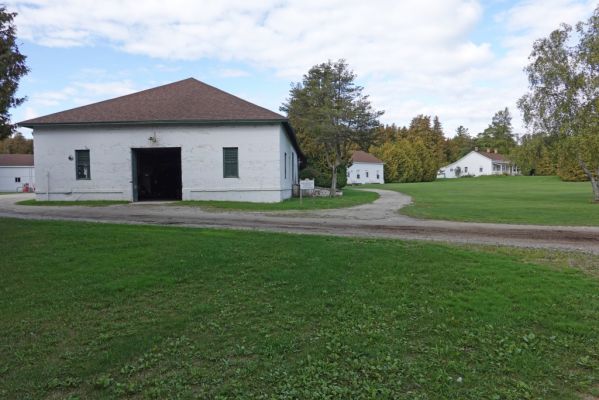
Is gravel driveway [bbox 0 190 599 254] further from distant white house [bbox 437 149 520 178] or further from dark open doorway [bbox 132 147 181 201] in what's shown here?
distant white house [bbox 437 149 520 178]

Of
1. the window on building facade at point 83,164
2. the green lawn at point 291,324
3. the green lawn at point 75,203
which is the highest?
the window on building facade at point 83,164

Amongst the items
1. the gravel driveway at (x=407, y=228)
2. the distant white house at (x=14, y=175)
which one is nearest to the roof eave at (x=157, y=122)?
the gravel driveway at (x=407, y=228)

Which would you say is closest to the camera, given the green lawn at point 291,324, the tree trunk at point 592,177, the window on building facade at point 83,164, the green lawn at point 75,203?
the green lawn at point 291,324

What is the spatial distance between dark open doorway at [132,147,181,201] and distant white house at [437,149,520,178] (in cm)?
7949

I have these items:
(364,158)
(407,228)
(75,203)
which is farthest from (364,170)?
(407,228)

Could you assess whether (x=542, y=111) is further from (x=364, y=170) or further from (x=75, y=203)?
(x=364, y=170)

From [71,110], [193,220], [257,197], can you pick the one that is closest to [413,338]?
[193,220]

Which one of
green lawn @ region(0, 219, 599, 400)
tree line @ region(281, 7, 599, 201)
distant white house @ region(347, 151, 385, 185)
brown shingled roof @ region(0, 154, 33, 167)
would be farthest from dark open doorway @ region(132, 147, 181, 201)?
brown shingled roof @ region(0, 154, 33, 167)

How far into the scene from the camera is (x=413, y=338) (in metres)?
4.76

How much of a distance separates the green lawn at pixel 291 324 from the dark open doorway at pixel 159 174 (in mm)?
17995

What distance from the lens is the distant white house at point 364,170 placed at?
69188 millimetres

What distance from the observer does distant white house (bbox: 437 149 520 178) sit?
92238 millimetres

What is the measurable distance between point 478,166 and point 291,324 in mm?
97636

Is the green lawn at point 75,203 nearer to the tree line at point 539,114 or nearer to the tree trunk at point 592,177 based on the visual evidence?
the tree line at point 539,114
